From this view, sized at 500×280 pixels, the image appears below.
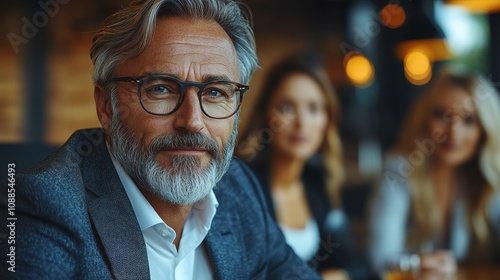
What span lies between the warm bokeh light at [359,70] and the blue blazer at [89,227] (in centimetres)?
374

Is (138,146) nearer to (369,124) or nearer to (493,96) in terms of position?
(493,96)

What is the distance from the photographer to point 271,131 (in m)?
3.21

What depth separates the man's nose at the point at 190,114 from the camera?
1.36 m

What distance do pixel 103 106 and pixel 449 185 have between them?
2.37m

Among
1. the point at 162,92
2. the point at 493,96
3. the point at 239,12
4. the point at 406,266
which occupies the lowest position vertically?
the point at 406,266

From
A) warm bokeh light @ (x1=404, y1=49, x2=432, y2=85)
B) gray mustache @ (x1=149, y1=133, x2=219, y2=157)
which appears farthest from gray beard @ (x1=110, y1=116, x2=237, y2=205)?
warm bokeh light @ (x1=404, y1=49, x2=432, y2=85)

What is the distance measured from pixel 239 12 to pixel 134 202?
1.61 feet

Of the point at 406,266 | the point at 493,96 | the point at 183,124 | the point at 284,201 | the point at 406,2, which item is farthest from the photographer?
the point at 406,2

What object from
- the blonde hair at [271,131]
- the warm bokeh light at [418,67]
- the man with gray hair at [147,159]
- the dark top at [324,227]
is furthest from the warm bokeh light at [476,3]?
the man with gray hair at [147,159]

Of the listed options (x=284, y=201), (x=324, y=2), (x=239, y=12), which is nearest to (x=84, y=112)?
(x=284, y=201)

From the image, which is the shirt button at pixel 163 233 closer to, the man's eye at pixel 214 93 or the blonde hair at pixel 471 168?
the man's eye at pixel 214 93

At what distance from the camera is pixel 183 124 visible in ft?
4.45

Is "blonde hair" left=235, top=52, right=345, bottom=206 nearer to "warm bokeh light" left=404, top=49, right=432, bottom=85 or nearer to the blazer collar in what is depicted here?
the blazer collar

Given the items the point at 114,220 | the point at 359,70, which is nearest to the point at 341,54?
the point at 359,70
